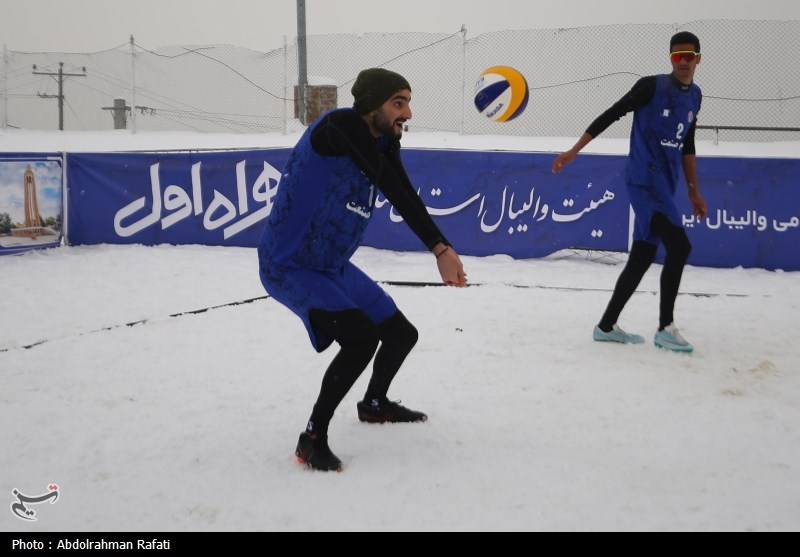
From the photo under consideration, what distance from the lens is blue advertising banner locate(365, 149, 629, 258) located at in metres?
8.45

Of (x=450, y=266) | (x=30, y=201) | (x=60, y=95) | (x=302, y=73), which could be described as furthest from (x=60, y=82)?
(x=450, y=266)

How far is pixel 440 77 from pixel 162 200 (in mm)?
7575

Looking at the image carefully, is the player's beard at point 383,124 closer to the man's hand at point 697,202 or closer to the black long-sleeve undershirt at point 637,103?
the black long-sleeve undershirt at point 637,103

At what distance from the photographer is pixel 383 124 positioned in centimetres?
291

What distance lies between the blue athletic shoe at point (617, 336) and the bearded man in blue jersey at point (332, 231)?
7.48 ft

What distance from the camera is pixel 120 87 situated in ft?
55.0

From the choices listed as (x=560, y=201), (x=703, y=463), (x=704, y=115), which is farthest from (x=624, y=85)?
(x=703, y=463)

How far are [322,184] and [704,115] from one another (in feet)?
42.7

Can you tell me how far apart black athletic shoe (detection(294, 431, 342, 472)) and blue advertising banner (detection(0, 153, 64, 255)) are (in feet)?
22.5

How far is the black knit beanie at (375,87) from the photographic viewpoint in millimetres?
2855

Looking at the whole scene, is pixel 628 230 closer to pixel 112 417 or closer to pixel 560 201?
pixel 560 201

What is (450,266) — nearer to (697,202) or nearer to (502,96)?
(697,202)

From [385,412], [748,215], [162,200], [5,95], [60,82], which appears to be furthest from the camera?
[60,82]

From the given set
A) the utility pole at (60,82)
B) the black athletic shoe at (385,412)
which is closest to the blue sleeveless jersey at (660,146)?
the black athletic shoe at (385,412)
